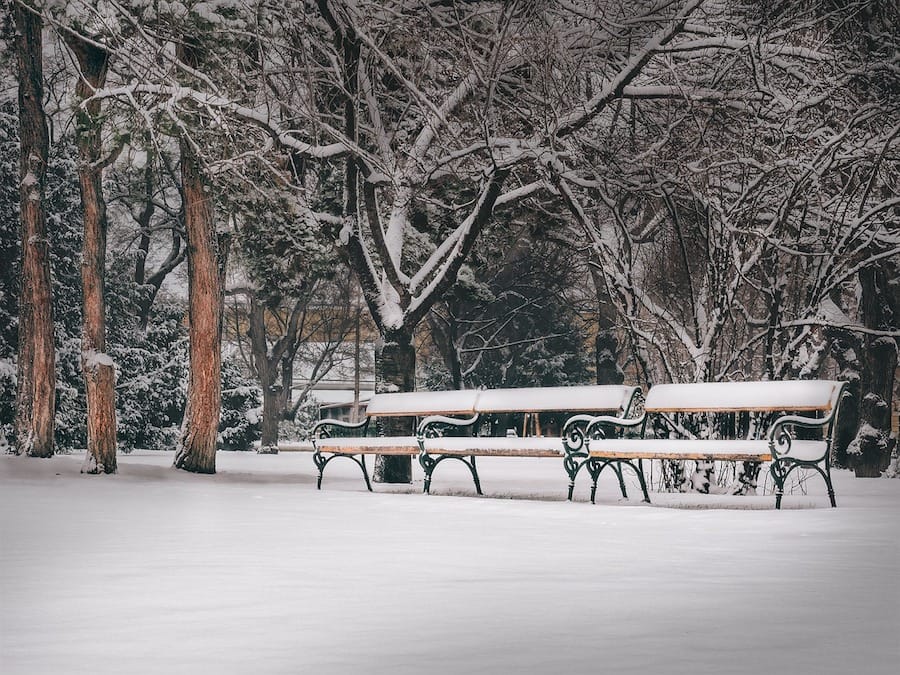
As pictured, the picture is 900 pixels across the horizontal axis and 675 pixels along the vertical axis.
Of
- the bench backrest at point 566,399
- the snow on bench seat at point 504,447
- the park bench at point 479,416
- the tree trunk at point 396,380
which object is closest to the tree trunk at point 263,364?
the tree trunk at point 396,380

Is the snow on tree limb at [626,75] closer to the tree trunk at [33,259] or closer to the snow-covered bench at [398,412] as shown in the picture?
the snow-covered bench at [398,412]

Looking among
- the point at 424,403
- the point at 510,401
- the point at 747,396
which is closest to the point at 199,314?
the point at 424,403

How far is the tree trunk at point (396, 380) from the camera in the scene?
1617cm

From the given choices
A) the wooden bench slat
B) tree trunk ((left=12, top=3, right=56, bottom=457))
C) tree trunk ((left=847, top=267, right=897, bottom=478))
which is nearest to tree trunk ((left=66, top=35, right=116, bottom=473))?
tree trunk ((left=12, top=3, right=56, bottom=457))

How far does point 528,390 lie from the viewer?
1323 cm

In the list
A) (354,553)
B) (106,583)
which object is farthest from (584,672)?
(354,553)

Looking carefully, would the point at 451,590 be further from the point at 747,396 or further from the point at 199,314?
the point at 199,314

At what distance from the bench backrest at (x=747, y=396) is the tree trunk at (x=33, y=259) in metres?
11.4

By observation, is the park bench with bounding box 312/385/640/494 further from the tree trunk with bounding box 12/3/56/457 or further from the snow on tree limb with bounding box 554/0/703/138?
the tree trunk with bounding box 12/3/56/457

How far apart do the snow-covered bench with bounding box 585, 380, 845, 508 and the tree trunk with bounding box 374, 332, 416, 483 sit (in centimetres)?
402

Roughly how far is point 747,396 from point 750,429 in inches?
47.6

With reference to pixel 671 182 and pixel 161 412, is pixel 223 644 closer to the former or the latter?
pixel 671 182

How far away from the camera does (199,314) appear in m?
18.3

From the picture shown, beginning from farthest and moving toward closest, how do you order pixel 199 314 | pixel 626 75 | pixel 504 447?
pixel 199 314, pixel 626 75, pixel 504 447
